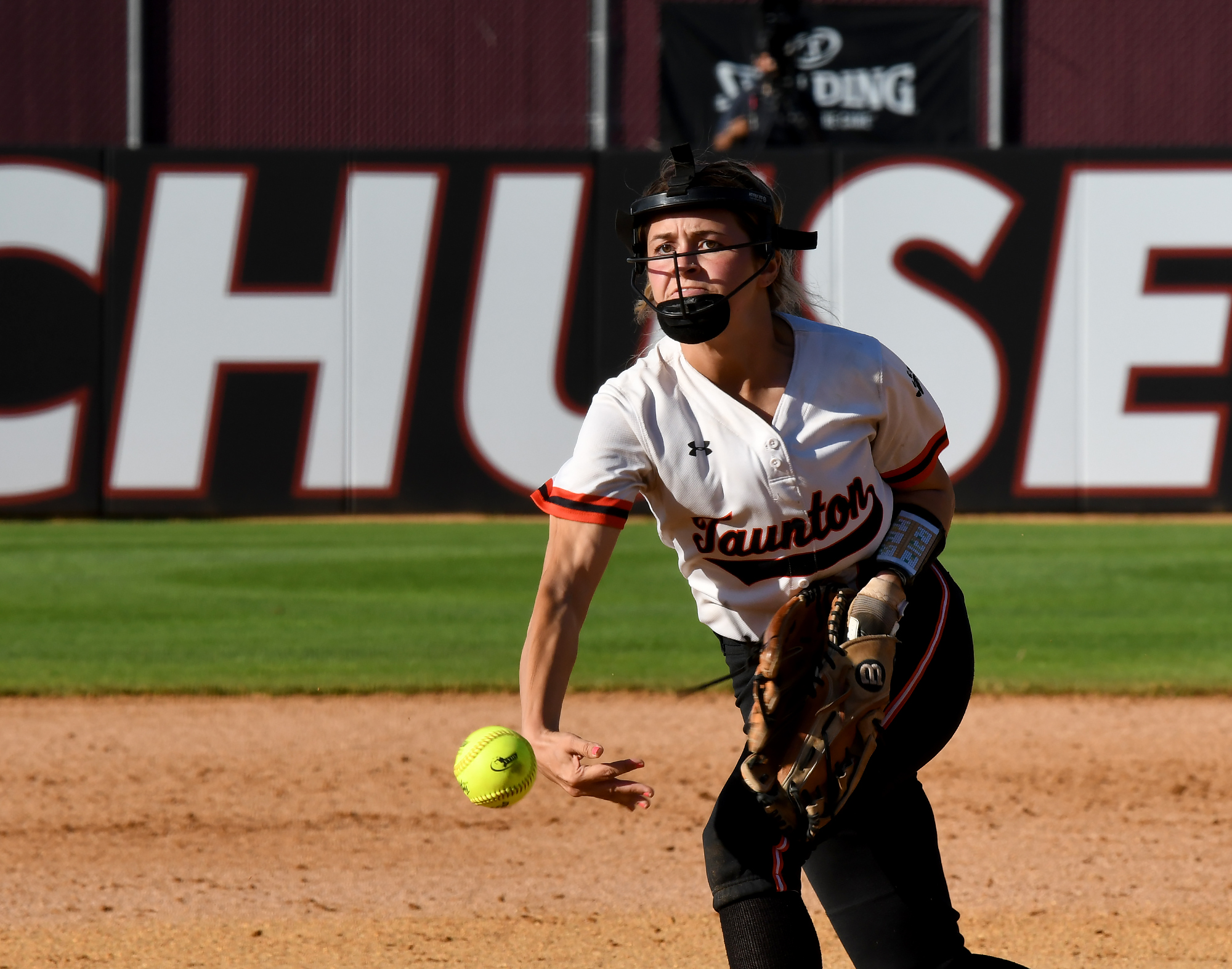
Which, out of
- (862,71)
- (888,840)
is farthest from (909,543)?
(862,71)

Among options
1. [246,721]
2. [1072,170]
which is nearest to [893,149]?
[1072,170]

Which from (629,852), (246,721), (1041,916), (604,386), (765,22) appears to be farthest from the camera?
(765,22)

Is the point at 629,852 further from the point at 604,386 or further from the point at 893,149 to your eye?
the point at 893,149

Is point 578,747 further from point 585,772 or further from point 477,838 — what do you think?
point 477,838

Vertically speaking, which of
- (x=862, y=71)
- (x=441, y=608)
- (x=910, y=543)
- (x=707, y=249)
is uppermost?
(x=862, y=71)

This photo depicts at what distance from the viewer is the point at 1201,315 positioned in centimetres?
1236

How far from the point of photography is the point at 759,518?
2.49 metres

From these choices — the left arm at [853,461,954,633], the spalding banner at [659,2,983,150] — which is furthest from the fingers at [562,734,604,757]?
the spalding banner at [659,2,983,150]

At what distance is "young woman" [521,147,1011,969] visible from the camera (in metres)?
2.45

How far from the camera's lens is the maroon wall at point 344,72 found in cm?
1891

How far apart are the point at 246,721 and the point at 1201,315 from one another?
30.3ft

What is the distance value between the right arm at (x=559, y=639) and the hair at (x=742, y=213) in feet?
1.48

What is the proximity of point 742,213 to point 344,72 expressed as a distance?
17.5 m

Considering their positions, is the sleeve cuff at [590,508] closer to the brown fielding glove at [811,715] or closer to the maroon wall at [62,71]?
the brown fielding glove at [811,715]
